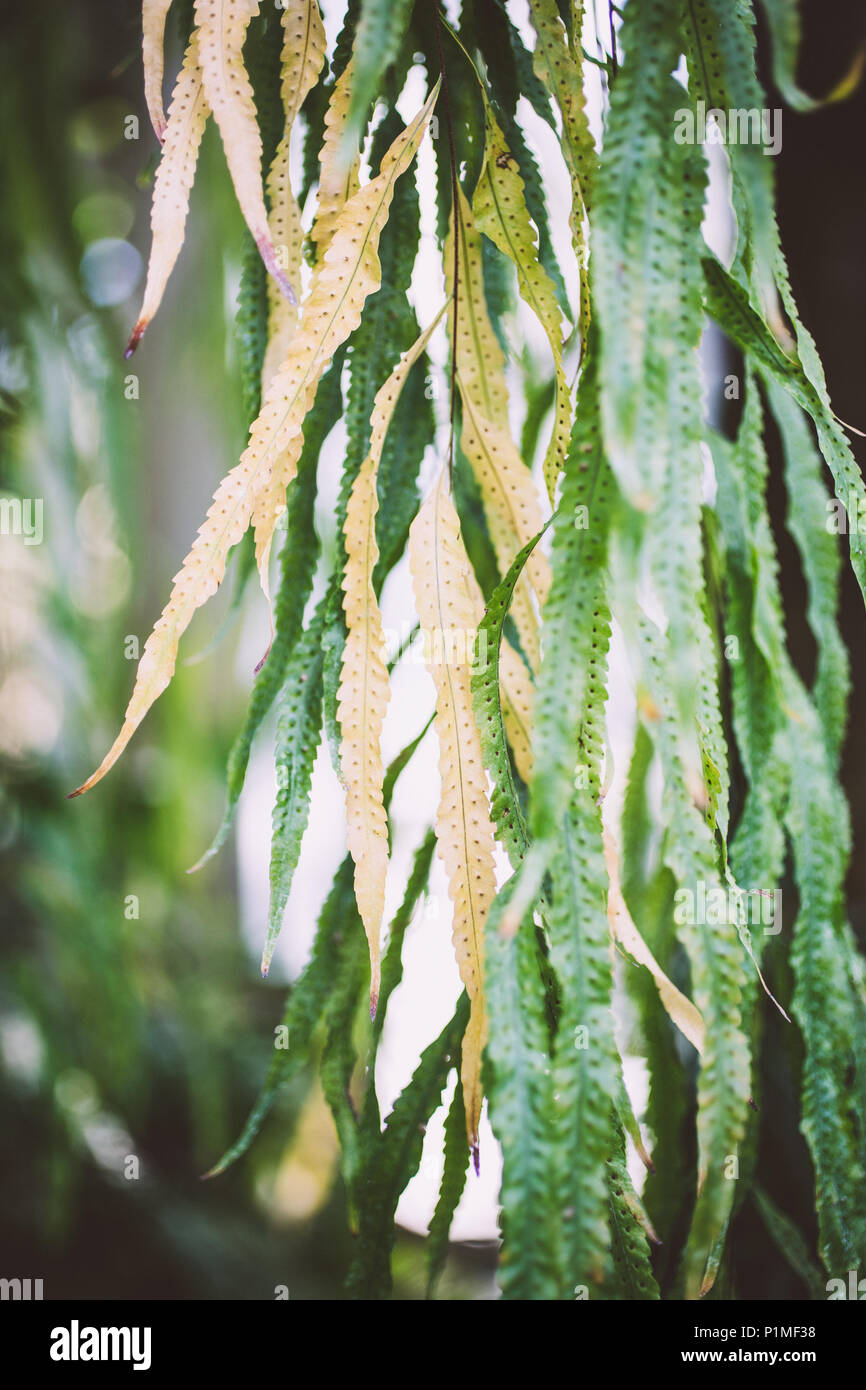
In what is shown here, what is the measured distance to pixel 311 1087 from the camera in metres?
1.59

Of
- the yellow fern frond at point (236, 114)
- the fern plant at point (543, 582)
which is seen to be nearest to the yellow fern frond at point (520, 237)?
the fern plant at point (543, 582)

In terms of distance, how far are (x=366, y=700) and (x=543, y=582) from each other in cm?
12

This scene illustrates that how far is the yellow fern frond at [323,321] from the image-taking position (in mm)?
376

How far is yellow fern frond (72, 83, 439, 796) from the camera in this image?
0.37 m

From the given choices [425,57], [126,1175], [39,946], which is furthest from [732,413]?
[126,1175]

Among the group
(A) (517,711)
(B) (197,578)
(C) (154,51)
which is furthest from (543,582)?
(C) (154,51)

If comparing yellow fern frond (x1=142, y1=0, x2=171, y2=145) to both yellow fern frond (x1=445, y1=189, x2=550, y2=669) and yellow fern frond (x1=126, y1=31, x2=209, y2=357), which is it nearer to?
yellow fern frond (x1=126, y1=31, x2=209, y2=357)

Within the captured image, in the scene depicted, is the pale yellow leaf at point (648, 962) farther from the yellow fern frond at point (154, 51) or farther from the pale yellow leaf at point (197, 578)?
the yellow fern frond at point (154, 51)

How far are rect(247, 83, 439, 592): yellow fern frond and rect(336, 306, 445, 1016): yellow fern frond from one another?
0.11 ft

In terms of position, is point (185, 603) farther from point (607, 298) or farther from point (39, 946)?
point (39, 946)

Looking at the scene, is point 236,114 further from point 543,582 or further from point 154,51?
point 543,582

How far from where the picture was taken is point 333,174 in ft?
1.29
